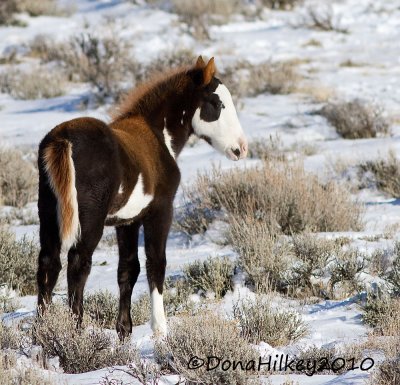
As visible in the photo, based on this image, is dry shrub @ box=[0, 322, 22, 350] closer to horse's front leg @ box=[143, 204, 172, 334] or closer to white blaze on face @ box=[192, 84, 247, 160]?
horse's front leg @ box=[143, 204, 172, 334]

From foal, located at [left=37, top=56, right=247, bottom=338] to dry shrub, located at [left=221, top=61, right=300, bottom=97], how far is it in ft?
29.1

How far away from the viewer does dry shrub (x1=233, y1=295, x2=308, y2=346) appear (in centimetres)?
490

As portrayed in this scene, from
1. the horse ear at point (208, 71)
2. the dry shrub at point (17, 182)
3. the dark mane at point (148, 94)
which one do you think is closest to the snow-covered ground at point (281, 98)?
the dry shrub at point (17, 182)

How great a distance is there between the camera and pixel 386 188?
30.1ft

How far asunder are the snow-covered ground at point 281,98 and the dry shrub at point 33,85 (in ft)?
0.77

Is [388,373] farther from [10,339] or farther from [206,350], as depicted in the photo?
[10,339]

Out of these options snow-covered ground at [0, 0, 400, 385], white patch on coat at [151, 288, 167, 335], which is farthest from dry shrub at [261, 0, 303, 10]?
white patch on coat at [151, 288, 167, 335]

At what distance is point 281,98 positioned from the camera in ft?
48.2

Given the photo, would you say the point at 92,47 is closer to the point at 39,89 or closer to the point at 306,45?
the point at 39,89

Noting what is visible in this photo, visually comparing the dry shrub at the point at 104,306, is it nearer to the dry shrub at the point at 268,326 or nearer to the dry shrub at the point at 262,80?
A: the dry shrub at the point at 268,326

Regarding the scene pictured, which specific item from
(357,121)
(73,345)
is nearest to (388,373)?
(73,345)

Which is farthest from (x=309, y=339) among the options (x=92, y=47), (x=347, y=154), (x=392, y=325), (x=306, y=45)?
(x=306, y=45)

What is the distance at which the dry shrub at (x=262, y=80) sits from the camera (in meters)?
14.8

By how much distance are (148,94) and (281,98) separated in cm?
930
